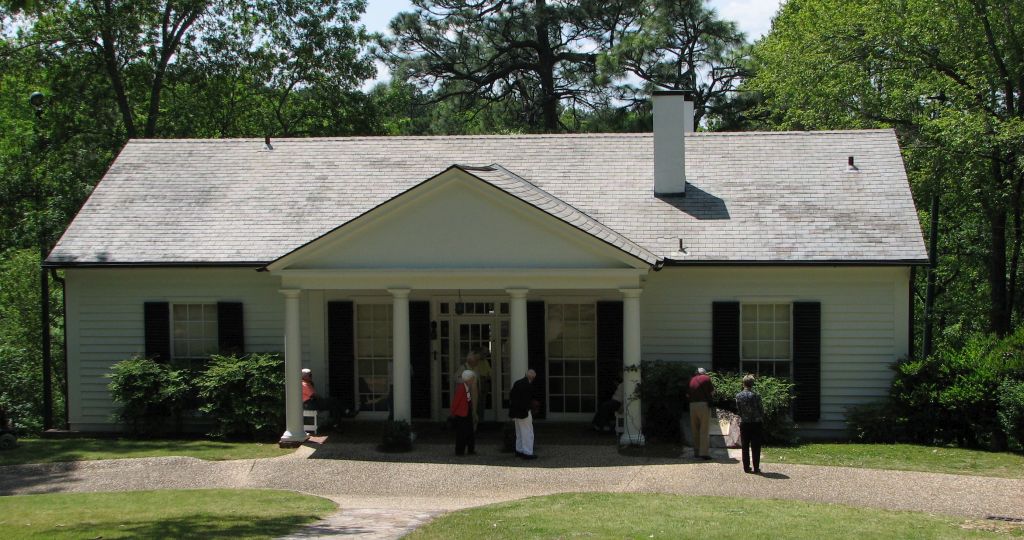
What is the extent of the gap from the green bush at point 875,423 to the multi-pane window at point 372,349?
8730 millimetres

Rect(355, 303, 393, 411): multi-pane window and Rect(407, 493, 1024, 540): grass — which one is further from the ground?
Rect(355, 303, 393, 411): multi-pane window

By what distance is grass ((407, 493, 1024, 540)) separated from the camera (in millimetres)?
11602

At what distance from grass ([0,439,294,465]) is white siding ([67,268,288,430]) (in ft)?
4.35

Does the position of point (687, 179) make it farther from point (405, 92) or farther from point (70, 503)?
point (405, 92)

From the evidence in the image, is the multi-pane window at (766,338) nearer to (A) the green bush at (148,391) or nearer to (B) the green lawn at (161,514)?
(B) the green lawn at (161,514)

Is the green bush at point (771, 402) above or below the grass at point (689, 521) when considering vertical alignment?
above

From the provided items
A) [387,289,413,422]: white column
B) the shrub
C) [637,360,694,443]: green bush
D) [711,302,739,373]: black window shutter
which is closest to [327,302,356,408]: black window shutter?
[387,289,413,422]: white column

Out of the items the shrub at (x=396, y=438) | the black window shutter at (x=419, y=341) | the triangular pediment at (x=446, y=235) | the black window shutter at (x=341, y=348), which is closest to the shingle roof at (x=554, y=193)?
the triangular pediment at (x=446, y=235)

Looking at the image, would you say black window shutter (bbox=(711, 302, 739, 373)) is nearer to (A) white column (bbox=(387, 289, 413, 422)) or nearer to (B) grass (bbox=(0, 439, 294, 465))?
(A) white column (bbox=(387, 289, 413, 422))

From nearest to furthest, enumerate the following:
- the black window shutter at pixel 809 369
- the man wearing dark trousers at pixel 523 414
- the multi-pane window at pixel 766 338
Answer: the man wearing dark trousers at pixel 523 414 → the black window shutter at pixel 809 369 → the multi-pane window at pixel 766 338

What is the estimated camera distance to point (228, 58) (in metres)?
34.8

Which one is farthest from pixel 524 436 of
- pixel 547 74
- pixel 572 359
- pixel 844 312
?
pixel 547 74

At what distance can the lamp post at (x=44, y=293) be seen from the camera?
23.1 meters

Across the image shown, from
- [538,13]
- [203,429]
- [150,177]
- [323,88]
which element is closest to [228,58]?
[323,88]
